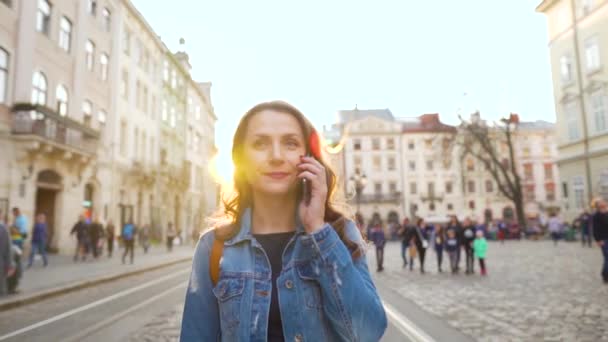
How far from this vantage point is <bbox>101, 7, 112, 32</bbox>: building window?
2708cm

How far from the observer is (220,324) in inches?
66.8

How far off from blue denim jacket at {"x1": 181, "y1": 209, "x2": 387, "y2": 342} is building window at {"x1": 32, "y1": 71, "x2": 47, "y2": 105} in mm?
21323

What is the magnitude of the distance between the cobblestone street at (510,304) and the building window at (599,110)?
754 inches

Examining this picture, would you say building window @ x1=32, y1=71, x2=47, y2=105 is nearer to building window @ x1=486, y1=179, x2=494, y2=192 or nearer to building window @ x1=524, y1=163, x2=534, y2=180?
building window @ x1=486, y1=179, x2=494, y2=192

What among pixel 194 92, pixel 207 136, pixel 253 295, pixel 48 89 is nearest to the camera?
pixel 253 295

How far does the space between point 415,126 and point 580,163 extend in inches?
1635

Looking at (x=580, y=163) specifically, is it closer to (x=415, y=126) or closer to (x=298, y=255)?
(x=298, y=255)

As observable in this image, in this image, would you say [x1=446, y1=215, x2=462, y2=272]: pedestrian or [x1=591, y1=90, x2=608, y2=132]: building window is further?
[x1=591, y1=90, x2=608, y2=132]: building window

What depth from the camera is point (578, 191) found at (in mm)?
30641

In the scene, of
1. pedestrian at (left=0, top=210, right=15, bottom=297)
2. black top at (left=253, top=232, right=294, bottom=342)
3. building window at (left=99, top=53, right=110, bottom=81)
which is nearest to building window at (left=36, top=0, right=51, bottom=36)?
building window at (left=99, top=53, right=110, bottom=81)

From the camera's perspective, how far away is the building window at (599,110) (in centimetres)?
2845

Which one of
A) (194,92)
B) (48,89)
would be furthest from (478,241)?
(194,92)

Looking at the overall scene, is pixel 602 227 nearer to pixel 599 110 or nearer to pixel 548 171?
pixel 599 110

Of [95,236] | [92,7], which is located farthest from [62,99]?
[95,236]
